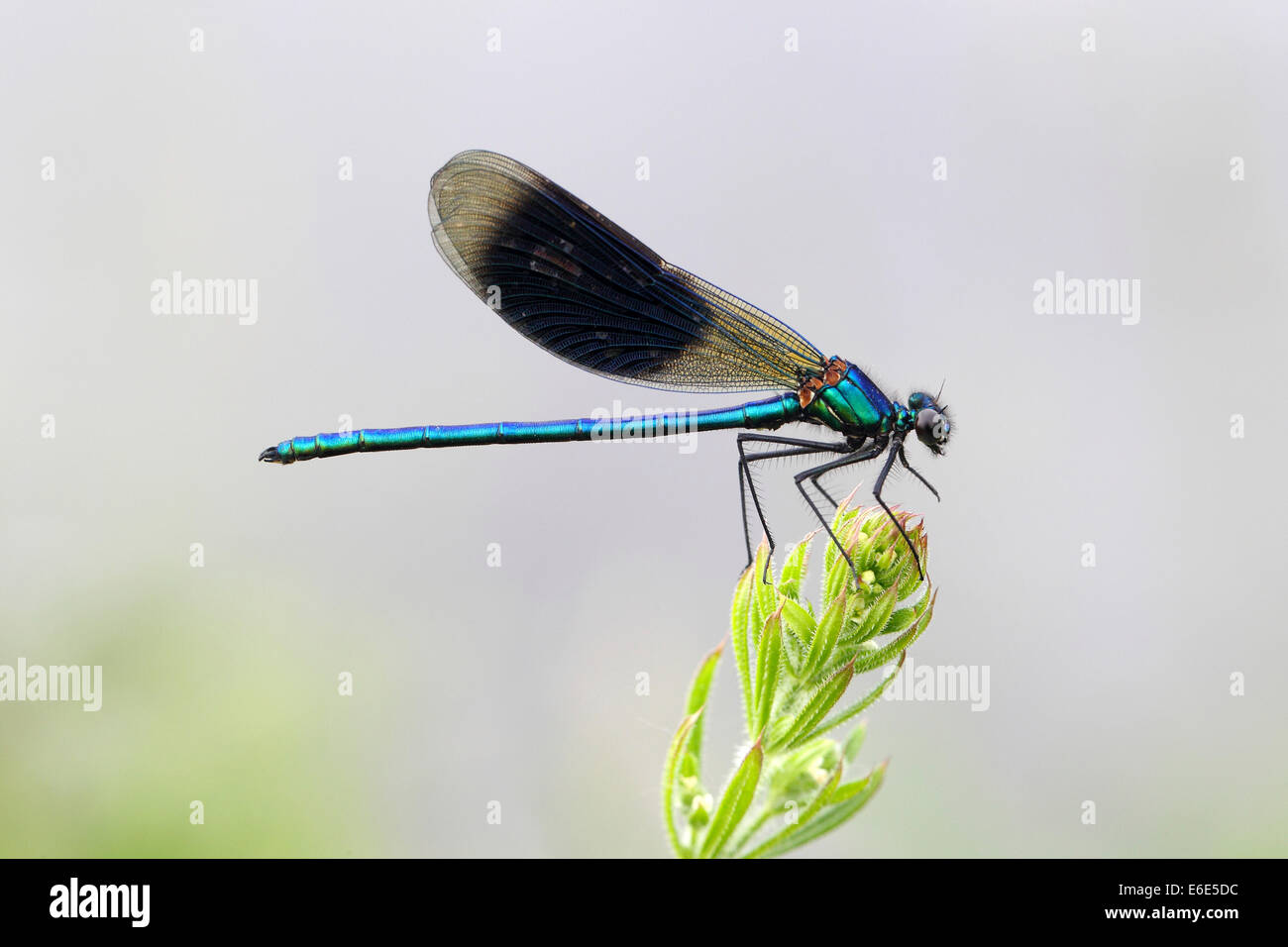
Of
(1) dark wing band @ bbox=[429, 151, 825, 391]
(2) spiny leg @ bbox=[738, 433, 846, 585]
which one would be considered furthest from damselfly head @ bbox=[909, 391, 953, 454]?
(1) dark wing band @ bbox=[429, 151, 825, 391]

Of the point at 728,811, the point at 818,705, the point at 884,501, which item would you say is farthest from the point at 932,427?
the point at 728,811

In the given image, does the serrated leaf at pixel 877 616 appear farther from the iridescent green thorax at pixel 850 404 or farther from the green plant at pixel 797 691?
the iridescent green thorax at pixel 850 404

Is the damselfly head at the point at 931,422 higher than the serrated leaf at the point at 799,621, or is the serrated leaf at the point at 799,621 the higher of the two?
the damselfly head at the point at 931,422

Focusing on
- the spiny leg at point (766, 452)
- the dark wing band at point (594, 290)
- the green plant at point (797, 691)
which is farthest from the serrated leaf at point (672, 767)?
the dark wing band at point (594, 290)

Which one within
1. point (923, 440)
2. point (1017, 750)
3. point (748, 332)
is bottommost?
point (1017, 750)

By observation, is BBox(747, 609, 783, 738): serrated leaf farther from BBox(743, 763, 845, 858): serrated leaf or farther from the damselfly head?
the damselfly head

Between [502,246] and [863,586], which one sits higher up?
[502,246]

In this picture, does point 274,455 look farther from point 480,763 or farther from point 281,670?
point 480,763
